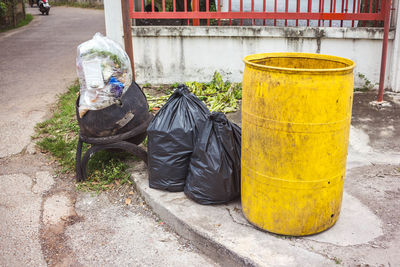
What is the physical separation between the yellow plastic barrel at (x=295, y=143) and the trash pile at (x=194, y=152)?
317 millimetres

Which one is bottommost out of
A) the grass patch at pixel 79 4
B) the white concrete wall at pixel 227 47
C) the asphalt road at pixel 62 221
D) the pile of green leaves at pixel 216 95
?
the asphalt road at pixel 62 221

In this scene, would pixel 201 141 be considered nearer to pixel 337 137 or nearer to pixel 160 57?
pixel 337 137

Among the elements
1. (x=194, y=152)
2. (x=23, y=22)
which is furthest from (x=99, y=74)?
(x=23, y=22)

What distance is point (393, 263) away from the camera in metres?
2.59

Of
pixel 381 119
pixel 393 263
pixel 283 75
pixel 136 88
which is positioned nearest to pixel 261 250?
pixel 393 263

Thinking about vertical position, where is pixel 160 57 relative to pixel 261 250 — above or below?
above

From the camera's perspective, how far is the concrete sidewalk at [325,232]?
266cm

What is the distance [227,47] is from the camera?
247 inches

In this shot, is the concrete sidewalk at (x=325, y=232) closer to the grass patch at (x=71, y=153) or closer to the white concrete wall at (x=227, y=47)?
the grass patch at (x=71, y=153)

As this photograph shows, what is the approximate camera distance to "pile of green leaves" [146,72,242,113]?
18.2 ft

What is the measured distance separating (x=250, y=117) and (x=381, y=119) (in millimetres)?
2942

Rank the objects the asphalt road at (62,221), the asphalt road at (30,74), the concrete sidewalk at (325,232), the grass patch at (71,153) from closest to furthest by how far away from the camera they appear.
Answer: the concrete sidewalk at (325,232)
the asphalt road at (62,221)
the grass patch at (71,153)
the asphalt road at (30,74)

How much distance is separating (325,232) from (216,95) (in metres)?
3.44

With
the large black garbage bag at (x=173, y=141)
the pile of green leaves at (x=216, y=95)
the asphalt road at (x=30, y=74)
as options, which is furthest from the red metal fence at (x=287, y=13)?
the large black garbage bag at (x=173, y=141)
